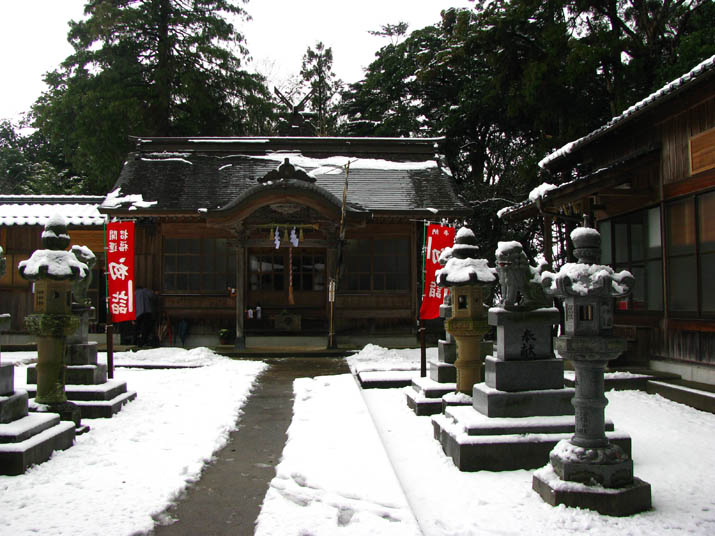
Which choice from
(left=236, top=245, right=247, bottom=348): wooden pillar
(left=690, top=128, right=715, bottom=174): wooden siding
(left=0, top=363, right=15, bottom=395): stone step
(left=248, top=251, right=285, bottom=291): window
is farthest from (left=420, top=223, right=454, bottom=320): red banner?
(left=0, top=363, right=15, bottom=395): stone step

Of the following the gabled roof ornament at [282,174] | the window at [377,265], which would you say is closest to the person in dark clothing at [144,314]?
the gabled roof ornament at [282,174]

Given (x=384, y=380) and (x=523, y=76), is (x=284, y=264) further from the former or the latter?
(x=523, y=76)

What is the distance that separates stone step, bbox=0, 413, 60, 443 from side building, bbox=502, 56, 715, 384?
8.62 m

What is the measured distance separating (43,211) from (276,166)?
6.89 meters

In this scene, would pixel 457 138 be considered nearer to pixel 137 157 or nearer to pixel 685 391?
pixel 137 157

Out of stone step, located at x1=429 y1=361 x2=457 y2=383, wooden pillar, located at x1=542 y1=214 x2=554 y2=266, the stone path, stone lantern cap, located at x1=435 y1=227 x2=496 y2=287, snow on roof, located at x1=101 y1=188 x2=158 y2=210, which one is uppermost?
snow on roof, located at x1=101 y1=188 x2=158 y2=210

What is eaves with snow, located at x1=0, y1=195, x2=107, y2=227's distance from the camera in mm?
14508

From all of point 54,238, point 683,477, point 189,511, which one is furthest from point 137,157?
point 683,477

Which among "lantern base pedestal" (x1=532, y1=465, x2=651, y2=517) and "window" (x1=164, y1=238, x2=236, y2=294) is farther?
"window" (x1=164, y1=238, x2=236, y2=294)

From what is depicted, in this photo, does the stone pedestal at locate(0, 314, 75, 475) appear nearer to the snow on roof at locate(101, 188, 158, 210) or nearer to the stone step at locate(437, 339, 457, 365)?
the stone step at locate(437, 339, 457, 365)

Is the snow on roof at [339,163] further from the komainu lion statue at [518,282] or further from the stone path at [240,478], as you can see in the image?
the komainu lion statue at [518,282]

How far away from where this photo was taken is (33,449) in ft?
15.6


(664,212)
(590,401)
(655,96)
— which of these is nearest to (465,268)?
(590,401)

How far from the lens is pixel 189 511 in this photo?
4012 mm
